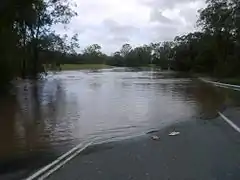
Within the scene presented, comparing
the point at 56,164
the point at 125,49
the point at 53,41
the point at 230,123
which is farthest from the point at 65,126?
the point at 125,49

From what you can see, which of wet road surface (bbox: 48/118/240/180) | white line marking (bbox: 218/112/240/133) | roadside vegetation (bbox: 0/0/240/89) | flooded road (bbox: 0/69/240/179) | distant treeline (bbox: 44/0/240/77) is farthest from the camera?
distant treeline (bbox: 44/0/240/77)

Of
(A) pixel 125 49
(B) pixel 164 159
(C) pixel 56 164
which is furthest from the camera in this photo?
(A) pixel 125 49

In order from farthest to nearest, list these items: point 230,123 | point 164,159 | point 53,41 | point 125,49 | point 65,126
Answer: point 125,49 → point 53,41 → point 230,123 → point 65,126 → point 164,159

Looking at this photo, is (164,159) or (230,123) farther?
(230,123)

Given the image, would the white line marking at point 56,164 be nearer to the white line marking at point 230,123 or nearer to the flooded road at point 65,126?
the flooded road at point 65,126

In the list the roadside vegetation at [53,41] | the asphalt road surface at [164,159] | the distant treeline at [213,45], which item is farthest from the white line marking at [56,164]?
the distant treeline at [213,45]

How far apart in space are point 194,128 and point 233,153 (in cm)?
378

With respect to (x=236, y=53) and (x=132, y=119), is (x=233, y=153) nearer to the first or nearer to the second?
(x=132, y=119)

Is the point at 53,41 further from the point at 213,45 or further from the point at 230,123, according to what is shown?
the point at 230,123

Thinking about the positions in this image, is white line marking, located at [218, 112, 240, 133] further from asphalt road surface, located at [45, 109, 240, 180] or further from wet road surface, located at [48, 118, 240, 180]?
wet road surface, located at [48, 118, 240, 180]

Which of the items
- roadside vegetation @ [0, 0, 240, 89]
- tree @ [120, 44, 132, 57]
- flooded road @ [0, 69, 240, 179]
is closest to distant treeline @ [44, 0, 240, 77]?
roadside vegetation @ [0, 0, 240, 89]

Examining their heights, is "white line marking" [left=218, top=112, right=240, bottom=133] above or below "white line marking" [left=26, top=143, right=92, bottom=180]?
below

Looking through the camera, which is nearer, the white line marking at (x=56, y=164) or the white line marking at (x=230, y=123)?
the white line marking at (x=56, y=164)

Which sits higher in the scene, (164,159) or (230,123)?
(164,159)
